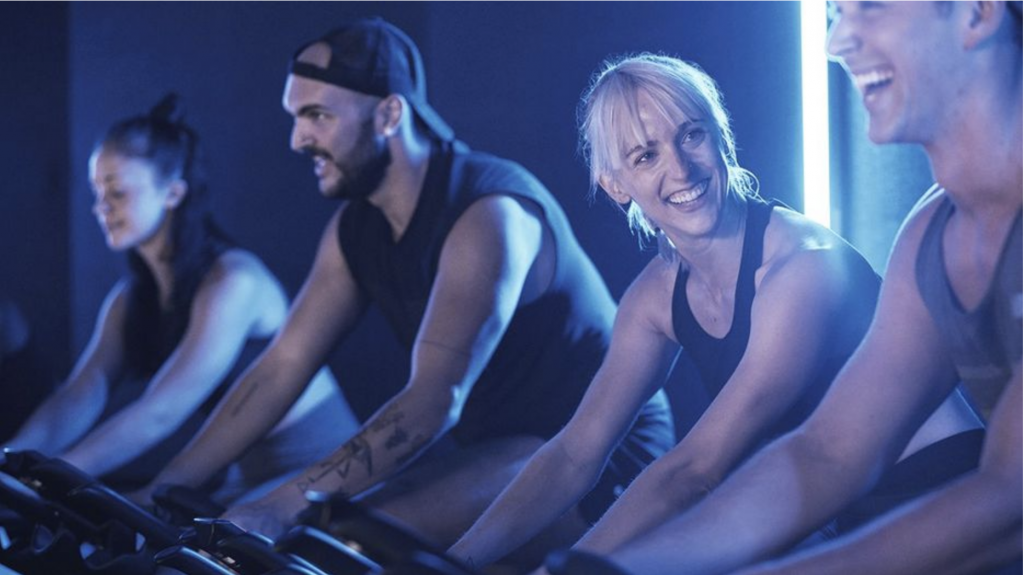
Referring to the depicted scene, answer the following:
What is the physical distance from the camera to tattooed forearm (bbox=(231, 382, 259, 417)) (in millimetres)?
2796

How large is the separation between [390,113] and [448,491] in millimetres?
793

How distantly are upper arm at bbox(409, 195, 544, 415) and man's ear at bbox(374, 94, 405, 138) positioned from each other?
32cm

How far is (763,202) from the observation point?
2020mm

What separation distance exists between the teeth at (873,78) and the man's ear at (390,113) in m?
1.27

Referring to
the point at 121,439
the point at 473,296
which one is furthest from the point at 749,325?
the point at 121,439

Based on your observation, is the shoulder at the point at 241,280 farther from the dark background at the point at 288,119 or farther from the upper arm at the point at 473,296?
the upper arm at the point at 473,296

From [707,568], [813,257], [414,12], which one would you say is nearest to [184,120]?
[414,12]

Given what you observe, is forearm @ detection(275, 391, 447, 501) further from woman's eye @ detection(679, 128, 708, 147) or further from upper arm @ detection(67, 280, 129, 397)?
upper arm @ detection(67, 280, 129, 397)

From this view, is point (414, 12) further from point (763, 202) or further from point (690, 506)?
point (690, 506)

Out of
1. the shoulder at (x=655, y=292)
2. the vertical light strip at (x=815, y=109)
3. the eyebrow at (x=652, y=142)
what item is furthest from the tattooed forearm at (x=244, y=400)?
the vertical light strip at (x=815, y=109)

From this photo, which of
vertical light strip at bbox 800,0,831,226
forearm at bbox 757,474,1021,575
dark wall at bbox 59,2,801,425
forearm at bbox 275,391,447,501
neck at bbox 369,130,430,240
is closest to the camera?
forearm at bbox 757,474,1021,575

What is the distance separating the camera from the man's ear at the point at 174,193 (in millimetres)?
3307

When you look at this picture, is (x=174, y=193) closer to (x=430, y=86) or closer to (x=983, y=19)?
(x=430, y=86)

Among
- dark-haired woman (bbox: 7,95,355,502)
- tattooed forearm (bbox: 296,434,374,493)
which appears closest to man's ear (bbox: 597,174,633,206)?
tattooed forearm (bbox: 296,434,374,493)
